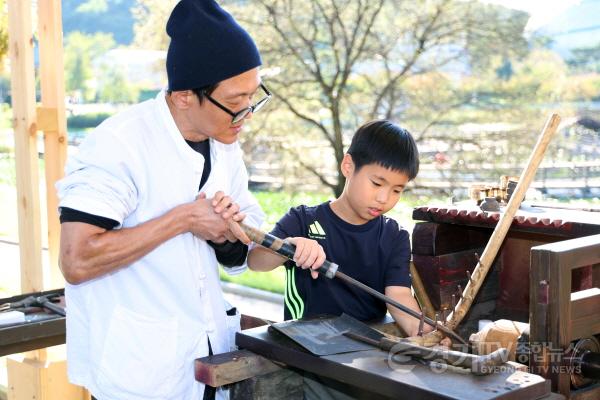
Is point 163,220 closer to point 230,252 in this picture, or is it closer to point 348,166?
point 230,252

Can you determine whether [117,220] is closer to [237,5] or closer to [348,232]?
[348,232]

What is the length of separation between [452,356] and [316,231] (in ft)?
2.89

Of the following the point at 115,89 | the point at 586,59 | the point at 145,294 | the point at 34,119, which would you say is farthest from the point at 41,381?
the point at 115,89

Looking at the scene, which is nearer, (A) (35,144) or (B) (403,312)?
(B) (403,312)

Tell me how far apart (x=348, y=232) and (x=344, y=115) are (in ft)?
15.7

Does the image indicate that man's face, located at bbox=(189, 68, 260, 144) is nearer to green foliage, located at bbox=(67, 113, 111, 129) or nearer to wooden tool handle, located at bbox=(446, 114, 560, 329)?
wooden tool handle, located at bbox=(446, 114, 560, 329)

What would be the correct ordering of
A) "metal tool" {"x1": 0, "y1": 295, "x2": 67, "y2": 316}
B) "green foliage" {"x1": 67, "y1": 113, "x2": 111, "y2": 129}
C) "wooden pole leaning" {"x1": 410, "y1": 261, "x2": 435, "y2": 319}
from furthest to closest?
"green foliage" {"x1": 67, "y1": 113, "x2": 111, "y2": 129} < "metal tool" {"x1": 0, "y1": 295, "x2": 67, "y2": 316} < "wooden pole leaning" {"x1": 410, "y1": 261, "x2": 435, "y2": 319}

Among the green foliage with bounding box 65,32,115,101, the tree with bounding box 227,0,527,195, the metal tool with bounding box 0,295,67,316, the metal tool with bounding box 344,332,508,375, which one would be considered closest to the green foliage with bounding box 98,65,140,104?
the green foliage with bounding box 65,32,115,101

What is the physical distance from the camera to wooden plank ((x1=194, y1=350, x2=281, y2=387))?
6.19ft

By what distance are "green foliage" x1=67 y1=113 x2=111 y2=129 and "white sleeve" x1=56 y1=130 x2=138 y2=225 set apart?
7015 mm

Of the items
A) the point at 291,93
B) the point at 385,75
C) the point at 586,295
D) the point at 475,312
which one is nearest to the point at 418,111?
the point at 385,75

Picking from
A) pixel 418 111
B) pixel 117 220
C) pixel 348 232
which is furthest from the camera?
pixel 418 111

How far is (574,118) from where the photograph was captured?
6.02 meters

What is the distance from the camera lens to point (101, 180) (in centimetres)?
190
